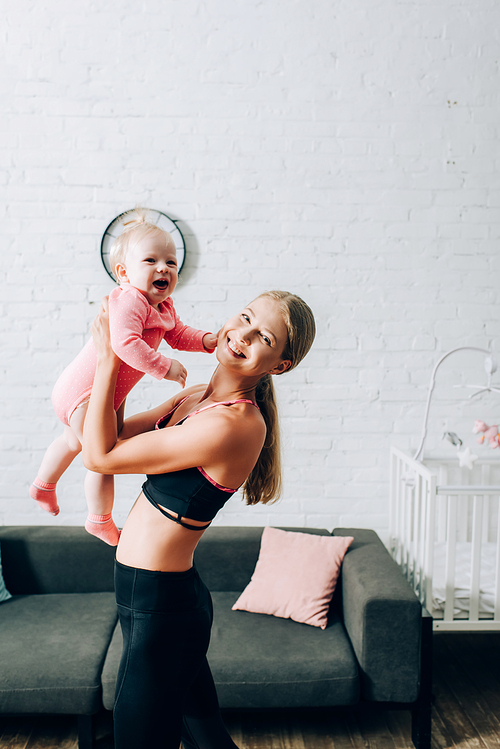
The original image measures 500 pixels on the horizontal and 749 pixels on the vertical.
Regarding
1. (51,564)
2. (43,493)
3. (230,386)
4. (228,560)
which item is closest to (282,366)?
(230,386)

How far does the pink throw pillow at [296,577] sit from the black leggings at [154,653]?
3.64 ft

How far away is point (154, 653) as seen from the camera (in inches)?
43.2

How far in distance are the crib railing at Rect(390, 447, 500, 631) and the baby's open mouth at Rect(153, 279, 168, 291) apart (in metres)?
1.44

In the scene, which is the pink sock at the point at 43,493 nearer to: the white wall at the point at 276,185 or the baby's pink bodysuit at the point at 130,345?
the baby's pink bodysuit at the point at 130,345

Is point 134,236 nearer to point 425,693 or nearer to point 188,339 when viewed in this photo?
point 188,339

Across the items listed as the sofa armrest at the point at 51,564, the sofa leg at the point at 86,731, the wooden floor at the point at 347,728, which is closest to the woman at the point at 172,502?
the sofa leg at the point at 86,731

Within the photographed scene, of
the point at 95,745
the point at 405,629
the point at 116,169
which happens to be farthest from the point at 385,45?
the point at 95,745

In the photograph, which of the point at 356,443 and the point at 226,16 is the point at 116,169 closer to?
the point at 226,16

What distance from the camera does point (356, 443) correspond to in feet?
9.01

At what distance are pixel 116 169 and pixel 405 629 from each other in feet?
7.65

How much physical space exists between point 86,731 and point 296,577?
930 millimetres

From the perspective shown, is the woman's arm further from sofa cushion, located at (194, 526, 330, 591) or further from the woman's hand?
sofa cushion, located at (194, 526, 330, 591)

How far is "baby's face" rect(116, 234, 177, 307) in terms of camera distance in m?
1.11

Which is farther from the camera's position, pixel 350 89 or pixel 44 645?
pixel 350 89
